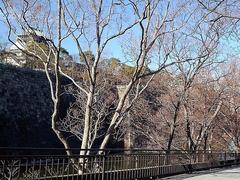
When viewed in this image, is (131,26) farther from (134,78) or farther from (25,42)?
(25,42)

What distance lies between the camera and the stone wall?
26375 mm

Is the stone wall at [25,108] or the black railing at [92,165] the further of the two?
the stone wall at [25,108]

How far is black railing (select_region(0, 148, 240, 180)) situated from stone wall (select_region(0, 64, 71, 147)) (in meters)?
13.8

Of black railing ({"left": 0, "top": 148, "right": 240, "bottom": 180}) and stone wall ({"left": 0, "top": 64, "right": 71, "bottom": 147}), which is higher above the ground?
stone wall ({"left": 0, "top": 64, "right": 71, "bottom": 147})

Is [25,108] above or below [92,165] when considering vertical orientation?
above

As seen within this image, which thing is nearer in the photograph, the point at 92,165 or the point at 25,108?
the point at 92,165

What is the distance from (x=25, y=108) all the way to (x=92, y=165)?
19544 mm

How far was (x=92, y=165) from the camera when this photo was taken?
10.3 meters

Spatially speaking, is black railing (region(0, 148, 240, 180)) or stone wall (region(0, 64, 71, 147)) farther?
stone wall (region(0, 64, 71, 147))

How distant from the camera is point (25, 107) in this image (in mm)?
28906

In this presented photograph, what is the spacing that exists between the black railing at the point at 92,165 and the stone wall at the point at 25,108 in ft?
45.2

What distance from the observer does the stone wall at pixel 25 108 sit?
2638 cm

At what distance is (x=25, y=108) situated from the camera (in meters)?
28.9

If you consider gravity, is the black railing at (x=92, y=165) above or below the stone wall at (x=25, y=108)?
below
